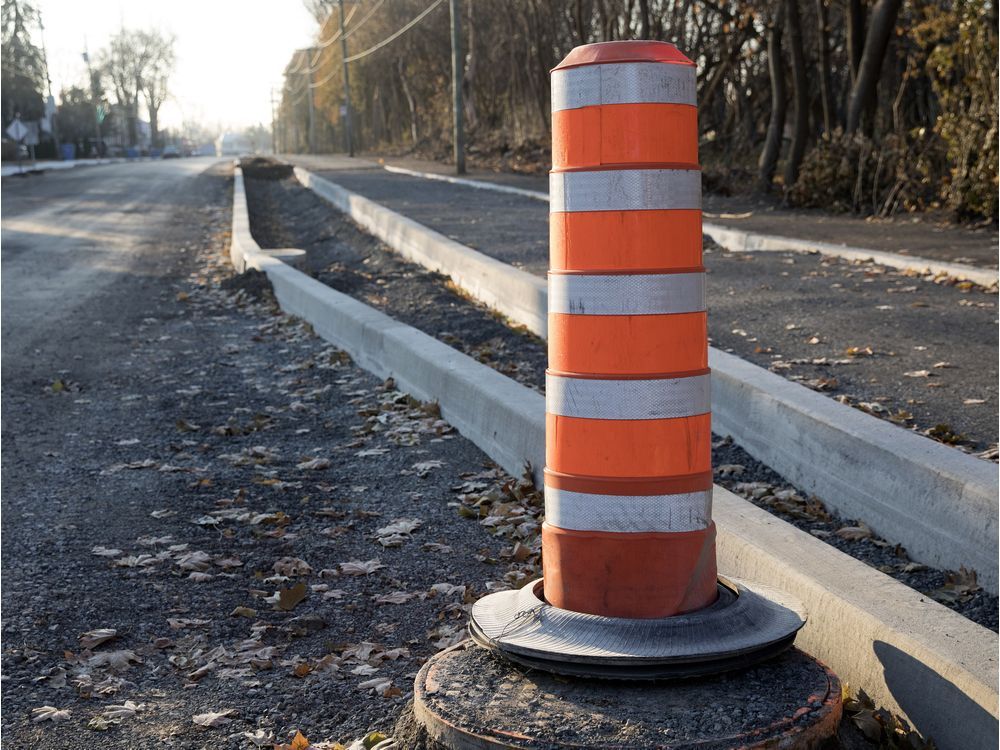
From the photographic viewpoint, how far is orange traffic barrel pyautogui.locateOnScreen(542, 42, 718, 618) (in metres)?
2.97

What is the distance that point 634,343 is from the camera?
2.98 metres

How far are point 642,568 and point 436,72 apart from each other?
62.6 meters

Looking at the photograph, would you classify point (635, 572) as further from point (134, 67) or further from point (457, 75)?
point (134, 67)

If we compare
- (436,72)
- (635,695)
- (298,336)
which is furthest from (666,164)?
(436,72)

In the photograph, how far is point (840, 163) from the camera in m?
17.8

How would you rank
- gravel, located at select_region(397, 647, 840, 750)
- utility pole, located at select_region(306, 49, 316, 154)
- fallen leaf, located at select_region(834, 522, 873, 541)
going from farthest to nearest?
utility pole, located at select_region(306, 49, 316, 154), fallen leaf, located at select_region(834, 522, 873, 541), gravel, located at select_region(397, 647, 840, 750)

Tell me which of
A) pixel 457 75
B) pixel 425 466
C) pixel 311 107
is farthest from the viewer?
pixel 311 107

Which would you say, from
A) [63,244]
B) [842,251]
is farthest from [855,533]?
[63,244]

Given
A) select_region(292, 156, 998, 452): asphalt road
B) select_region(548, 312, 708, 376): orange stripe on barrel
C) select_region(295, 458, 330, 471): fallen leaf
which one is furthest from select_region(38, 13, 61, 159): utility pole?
select_region(548, 312, 708, 376): orange stripe on barrel

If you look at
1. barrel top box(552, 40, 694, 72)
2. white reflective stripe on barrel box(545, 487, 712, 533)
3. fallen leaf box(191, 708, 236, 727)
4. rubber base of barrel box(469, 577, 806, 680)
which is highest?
barrel top box(552, 40, 694, 72)

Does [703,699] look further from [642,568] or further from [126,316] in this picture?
Result: [126,316]

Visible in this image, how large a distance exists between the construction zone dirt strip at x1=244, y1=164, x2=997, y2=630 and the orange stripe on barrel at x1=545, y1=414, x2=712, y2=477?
1485 mm

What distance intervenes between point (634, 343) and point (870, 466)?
84.3 inches

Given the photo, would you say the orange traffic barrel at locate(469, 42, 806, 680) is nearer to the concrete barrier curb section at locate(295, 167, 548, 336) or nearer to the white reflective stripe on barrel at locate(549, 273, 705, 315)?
the white reflective stripe on barrel at locate(549, 273, 705, 315)
